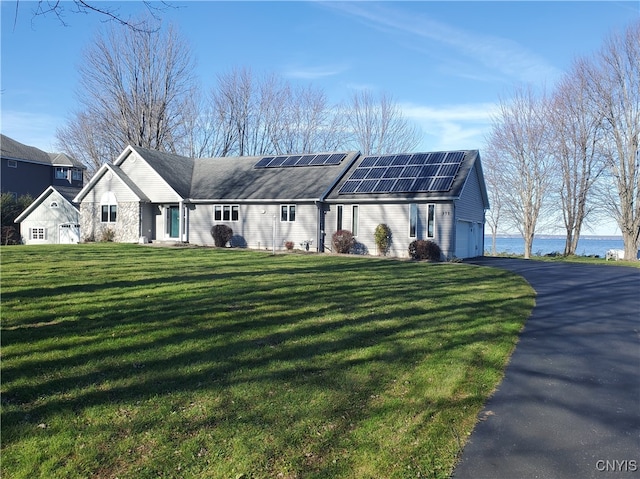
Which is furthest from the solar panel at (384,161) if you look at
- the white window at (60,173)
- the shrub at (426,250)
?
the white window at (60,173)

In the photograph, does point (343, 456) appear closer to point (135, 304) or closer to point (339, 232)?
point (135, 304)

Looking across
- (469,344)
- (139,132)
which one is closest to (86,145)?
(139,132)

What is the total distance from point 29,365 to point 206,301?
3.51m

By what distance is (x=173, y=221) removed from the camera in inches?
1113

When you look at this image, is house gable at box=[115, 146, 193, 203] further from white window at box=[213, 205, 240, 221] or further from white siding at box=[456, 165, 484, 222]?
white siding at box=[456, 165, 484, 222]

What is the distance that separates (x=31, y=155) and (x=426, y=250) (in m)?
40.1

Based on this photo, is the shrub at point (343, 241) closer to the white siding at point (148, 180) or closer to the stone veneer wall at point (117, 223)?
the white siding at point (148, 180)

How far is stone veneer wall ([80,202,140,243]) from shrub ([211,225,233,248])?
15.1ft

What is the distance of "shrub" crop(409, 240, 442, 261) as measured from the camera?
73.4 feet

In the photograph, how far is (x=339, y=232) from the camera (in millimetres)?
24406

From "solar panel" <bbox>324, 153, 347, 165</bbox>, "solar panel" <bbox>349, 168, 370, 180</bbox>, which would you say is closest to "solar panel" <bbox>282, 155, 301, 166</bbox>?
"solar panel" <bbox>324, 153, 347, 165</bbox>

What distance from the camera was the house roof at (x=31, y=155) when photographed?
42969 millimetres

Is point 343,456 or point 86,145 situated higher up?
point 86,145

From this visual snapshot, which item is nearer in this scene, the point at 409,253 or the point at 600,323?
the point at 600,323
